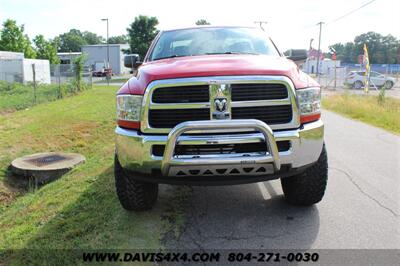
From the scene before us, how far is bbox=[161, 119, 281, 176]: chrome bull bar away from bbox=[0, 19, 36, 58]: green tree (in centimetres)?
4729

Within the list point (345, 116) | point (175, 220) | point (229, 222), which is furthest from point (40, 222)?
point (345, 116)

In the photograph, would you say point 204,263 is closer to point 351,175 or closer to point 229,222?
point 229,222

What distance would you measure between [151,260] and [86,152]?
222 inches

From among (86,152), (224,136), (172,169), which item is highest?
(224,136)

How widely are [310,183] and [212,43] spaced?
1.97 meters

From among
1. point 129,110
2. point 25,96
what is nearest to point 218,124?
point 129,110

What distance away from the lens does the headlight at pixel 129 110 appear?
3.20 m

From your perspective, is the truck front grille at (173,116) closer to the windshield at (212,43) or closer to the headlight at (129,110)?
the headlight at (129,110)

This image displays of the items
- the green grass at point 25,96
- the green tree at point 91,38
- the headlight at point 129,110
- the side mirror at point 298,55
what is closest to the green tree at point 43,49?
the green grass at point 25,96

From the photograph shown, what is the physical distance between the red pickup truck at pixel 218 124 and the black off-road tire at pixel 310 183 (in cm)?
29

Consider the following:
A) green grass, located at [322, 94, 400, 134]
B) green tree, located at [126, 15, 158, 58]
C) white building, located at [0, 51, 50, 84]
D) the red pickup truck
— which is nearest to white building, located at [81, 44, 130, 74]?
green tree, located at [126, 15, 158, 58]

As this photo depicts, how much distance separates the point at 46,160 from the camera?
7.00m

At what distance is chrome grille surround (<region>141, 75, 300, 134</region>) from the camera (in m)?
3.08

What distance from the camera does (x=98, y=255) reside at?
3025mm
